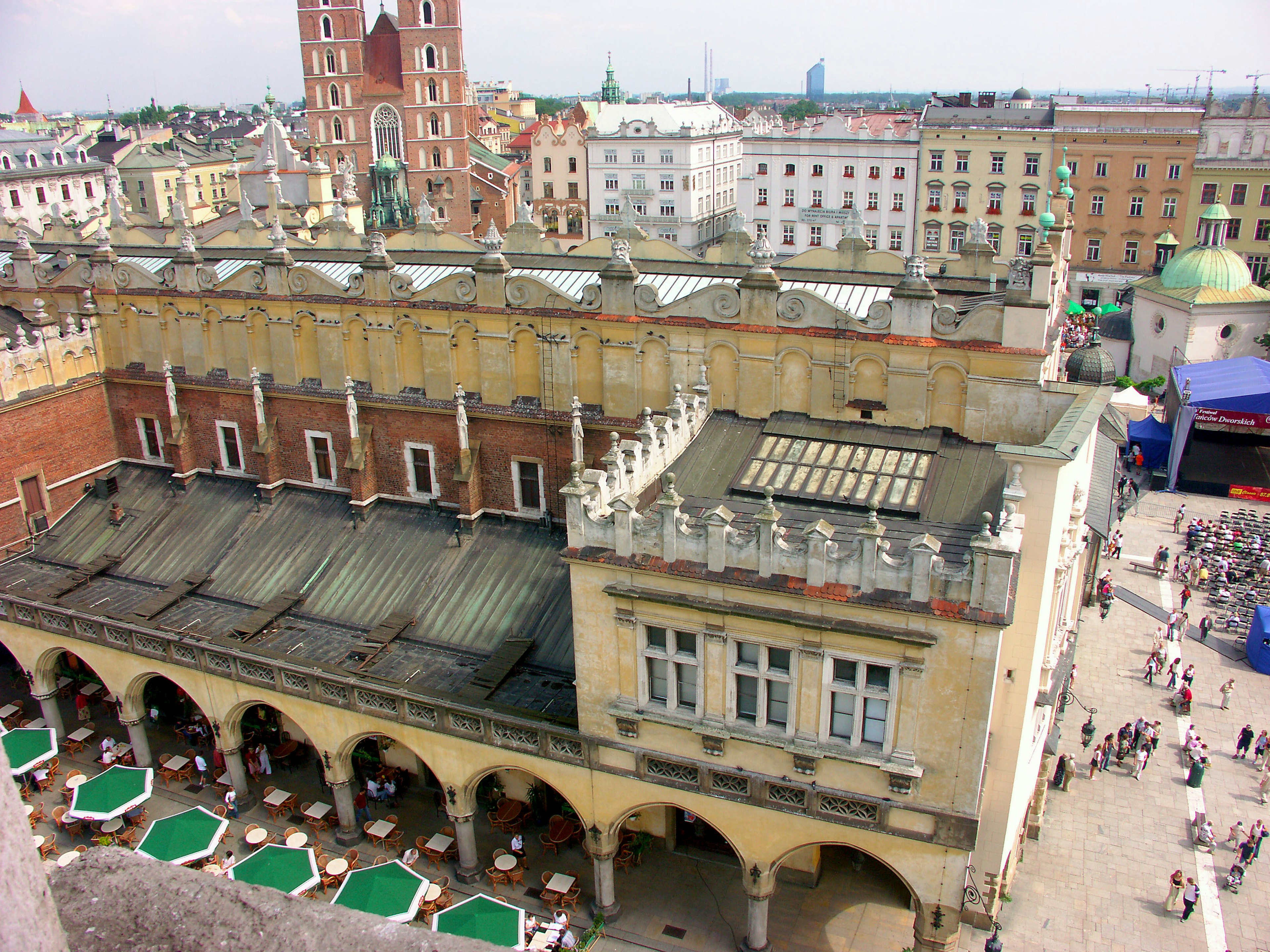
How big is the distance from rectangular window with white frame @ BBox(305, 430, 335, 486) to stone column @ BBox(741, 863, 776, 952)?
2255 centimetres

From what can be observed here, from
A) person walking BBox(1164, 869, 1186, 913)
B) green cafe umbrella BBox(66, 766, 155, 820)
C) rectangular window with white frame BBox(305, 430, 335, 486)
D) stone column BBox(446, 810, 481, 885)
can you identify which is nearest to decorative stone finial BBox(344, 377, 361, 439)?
rectangular window with white frame BBox(305, 430, 335, 486)

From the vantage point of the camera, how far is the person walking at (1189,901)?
96.2 feet

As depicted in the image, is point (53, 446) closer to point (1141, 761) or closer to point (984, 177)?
point (1141, 761)

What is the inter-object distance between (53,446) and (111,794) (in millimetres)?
15955

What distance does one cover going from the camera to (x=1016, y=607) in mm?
25906

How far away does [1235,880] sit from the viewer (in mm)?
31125

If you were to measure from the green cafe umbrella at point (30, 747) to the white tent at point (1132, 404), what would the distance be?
61344 millimetres

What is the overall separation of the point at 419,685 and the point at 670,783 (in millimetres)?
9011

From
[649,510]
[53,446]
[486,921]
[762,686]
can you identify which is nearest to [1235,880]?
[762,686]

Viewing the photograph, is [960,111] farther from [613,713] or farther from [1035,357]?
[613,713]

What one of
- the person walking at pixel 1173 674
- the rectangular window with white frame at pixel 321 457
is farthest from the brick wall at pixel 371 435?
the person walking at pixel 1173 674

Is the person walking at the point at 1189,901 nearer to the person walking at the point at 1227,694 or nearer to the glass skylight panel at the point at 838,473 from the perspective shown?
the person walking at the point at 1227,694

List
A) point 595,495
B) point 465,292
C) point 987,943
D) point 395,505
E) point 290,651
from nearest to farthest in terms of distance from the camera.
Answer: point 595,495
point 987,943
point 290,651
point 465,292
point 395,505

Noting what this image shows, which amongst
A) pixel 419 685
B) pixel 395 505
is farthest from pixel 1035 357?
pixel 395 505
